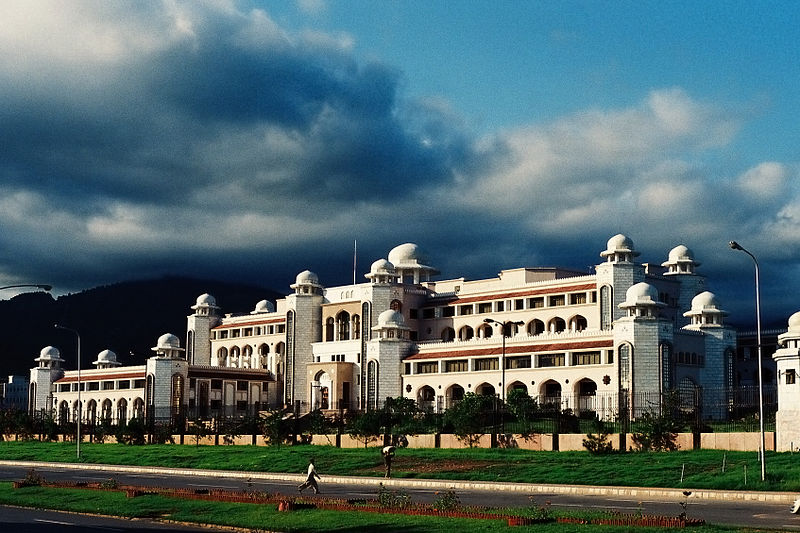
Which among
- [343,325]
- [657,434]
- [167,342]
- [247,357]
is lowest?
[657,434]

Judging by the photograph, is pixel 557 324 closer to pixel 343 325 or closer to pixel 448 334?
pixel 448 334

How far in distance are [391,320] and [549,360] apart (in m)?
17.4

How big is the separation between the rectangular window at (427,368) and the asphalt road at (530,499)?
142ft

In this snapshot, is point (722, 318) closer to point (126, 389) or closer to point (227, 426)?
point (227, 426)

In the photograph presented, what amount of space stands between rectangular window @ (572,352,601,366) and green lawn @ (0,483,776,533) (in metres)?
57.4

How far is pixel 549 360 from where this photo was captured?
94375 mm

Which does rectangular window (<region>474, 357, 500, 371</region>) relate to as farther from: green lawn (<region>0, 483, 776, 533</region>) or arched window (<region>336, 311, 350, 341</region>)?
green lawn (<region>0, 483, 776, 533</region>)

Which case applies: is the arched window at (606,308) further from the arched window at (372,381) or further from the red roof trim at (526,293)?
the arched window at (372,381)

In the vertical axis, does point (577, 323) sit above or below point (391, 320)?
below

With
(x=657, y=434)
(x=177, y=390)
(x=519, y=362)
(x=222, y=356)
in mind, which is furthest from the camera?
(x=222, y=356)

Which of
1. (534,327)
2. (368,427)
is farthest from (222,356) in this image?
(368,427)

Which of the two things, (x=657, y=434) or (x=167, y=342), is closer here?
(x=657, y=434)

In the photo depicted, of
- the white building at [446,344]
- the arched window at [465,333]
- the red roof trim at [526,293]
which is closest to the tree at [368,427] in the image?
the white building at [446,344]

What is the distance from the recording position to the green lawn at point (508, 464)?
4538 centimetres
